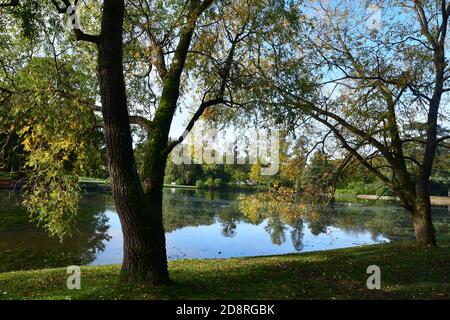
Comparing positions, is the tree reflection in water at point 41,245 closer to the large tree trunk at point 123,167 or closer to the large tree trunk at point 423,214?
A: the large tree trunk at point 123,167

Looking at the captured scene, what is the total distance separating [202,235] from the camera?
2447 cm

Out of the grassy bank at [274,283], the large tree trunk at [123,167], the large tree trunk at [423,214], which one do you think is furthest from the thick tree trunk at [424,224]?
the large tree trunk at [123,167]

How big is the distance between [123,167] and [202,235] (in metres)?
17.7

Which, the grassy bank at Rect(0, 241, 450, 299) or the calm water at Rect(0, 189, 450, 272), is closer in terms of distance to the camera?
the grassy bank at Rect(0, 241, 450, 299)

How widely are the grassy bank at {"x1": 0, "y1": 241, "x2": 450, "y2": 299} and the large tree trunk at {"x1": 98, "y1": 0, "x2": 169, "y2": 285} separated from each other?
43 cm

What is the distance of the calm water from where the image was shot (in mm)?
17891

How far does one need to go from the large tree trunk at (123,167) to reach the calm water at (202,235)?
9.07 meters

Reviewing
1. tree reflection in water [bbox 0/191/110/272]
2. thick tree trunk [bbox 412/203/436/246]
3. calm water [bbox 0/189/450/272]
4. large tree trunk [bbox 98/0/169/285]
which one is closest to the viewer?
large tree trunk [bbox 98/0/169/285]

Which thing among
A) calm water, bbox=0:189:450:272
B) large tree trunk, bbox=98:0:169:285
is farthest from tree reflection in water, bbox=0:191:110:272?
large tree trunk, bbox=98:0:169:285

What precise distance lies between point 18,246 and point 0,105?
11.2m

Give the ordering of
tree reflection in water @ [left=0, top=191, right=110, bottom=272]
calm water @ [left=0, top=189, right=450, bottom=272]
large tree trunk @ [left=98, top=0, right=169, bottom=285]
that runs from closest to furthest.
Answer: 1. large tree trunk @ [left=98, top=0, right=169, bottom=285]
2. tree reflection in water @ [left=0, top=191, right=110, bottom=272]
3. calm water @ [left=0, top=189, right=450, bottom=272]

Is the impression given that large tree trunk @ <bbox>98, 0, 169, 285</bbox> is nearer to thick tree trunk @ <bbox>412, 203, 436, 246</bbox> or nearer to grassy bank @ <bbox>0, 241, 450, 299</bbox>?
grassy bank @ <bbox>0, 241, 450, 299</bbox>

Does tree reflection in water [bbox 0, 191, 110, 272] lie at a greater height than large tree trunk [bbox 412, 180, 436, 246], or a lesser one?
lesser
